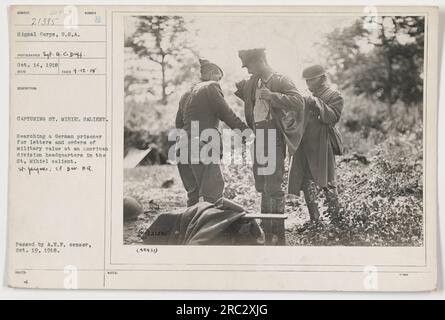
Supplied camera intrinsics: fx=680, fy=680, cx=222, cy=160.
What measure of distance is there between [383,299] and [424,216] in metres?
0.47

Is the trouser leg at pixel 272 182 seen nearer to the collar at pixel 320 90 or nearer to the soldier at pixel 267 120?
the soldier at pixel 267 120

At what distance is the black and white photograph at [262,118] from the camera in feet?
11.3

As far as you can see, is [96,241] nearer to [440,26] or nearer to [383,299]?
[383,299]

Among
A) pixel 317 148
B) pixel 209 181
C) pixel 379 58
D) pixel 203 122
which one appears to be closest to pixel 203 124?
pixel 203 122

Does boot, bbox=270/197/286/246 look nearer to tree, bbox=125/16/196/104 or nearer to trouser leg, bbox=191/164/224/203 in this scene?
trouser leg, bbox=191/164/224/203

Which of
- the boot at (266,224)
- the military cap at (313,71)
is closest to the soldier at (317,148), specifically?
the military cap at (313,71)

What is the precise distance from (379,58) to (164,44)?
3.59 feet

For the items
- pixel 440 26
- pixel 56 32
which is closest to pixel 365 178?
pixel 440 26

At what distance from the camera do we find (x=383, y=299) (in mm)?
3441

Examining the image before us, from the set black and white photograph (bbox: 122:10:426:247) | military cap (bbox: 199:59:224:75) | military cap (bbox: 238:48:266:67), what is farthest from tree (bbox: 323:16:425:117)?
military cap (bbox: 199:59:224:75)

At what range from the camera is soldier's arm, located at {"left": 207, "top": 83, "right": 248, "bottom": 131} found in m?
3.43

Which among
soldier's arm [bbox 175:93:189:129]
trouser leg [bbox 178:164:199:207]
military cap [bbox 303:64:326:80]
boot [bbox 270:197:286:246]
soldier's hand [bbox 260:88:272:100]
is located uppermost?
military cap [bbox 303:64:326:80]

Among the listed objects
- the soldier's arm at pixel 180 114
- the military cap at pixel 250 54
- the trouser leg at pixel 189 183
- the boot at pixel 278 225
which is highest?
the military cap at pixel 250 54
